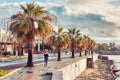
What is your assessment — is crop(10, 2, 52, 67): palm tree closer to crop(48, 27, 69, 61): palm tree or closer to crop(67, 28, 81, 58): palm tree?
crop(48, 27, 69, 61): palm tree

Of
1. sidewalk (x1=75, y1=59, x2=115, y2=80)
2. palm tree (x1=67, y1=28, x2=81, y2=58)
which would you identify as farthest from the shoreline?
palm tree (x1=67, y1=28, x2=81, y2=58)

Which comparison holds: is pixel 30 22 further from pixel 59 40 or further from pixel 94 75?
pixel 59 40

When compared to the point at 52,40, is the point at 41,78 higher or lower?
lower

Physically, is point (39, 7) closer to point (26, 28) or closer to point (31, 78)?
point (26, 28)

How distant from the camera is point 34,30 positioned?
103ft

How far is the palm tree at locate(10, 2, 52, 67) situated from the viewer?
1203 inches

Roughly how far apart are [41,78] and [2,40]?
4779cm

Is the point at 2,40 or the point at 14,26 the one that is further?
the point at 2,40

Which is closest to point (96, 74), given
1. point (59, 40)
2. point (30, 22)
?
point (59, 40)

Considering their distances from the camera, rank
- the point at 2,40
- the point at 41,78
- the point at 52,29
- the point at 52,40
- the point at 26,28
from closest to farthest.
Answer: the point at 41,78, the point at 26,28, the point at 52,29, the point at 52,40, the point at 2,40

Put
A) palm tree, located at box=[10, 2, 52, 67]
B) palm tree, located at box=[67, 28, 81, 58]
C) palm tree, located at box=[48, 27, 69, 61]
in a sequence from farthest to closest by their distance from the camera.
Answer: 1. palm tree, located at box=[67, 28, 81, 58]
2. palm tree, located at box=[48, 27, 69, 61]
3. palm tree, located at box=[10, 2, 52, 67]

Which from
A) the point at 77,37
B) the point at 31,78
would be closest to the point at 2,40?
the point at 77,37

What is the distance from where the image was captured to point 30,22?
1210 inches

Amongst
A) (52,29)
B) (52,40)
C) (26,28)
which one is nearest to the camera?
(26,28)
